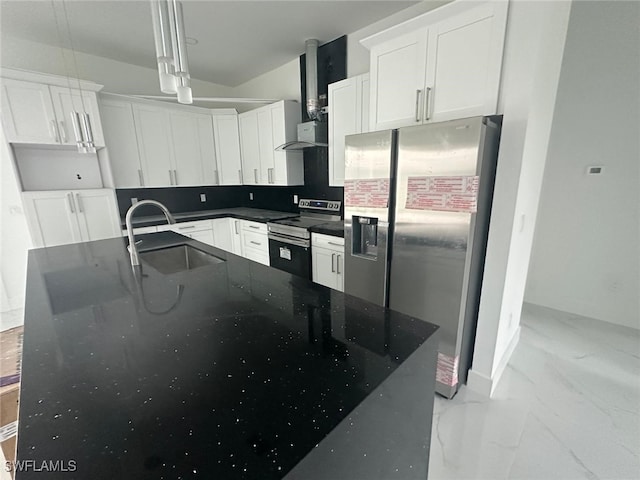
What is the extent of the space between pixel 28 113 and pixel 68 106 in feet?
1.01

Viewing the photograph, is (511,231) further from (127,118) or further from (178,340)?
(127,118)

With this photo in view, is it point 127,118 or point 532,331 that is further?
point 127,118

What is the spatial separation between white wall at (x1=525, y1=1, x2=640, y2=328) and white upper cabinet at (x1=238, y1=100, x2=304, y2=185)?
2784mm

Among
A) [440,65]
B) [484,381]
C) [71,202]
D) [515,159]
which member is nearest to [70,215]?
[71,202]

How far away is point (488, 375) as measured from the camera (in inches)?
73.2

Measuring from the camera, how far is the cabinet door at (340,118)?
2604 millimetres

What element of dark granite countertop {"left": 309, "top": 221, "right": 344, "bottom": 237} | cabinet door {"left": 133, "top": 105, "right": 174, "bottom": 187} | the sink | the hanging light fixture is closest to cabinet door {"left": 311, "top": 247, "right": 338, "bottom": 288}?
dark granite countertop {"left": 309, "top": 221, "right": 344, "bottom": 237}

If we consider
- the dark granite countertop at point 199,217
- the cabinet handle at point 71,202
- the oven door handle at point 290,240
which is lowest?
the oven door handle at point 290,240

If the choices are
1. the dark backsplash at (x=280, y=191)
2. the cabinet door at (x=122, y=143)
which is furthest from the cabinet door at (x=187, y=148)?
the cabinet door at (x=122, y=143)

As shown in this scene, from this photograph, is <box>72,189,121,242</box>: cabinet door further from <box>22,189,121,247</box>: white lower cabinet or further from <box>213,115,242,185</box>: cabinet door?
<box>213,115,242,185</box>: cabinet door

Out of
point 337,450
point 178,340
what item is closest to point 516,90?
point 337,450

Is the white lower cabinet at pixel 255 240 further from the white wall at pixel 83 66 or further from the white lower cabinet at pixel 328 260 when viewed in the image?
the white wall at pixel 83 66

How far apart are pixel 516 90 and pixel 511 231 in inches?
30.8

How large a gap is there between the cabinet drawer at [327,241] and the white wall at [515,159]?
1203mm
